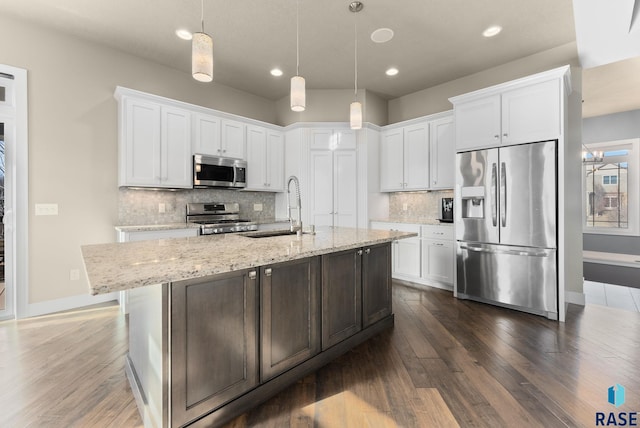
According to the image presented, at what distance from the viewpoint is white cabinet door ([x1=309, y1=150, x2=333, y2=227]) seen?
505cm

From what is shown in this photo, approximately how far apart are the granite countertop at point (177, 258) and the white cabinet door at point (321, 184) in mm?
2690

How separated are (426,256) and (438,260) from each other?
19 centimetres

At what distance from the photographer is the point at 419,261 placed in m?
4.54

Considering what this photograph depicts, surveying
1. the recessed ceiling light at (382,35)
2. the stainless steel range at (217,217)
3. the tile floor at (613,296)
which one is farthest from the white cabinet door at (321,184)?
the tile floor at (613,296)

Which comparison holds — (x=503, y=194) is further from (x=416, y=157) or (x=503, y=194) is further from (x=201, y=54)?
(x=201, y=54)

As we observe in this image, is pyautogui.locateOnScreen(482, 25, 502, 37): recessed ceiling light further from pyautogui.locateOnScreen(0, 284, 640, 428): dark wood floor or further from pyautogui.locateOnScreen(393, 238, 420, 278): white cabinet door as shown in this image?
pyautogui.locateOnScreen(0, 284, 640, 428): dark wood floor

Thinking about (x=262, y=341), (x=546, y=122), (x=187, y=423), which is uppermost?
(x=546, y=122)

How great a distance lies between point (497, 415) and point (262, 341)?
1.38 meters

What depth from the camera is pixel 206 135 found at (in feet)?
14.3

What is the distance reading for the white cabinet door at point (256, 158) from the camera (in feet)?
16.0

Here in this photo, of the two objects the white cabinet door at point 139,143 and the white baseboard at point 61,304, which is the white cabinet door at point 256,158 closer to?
the white cabinet door at point 139,143

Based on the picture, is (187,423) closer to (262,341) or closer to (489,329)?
(262,341)

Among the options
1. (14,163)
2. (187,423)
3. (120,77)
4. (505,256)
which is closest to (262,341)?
(187,423)
